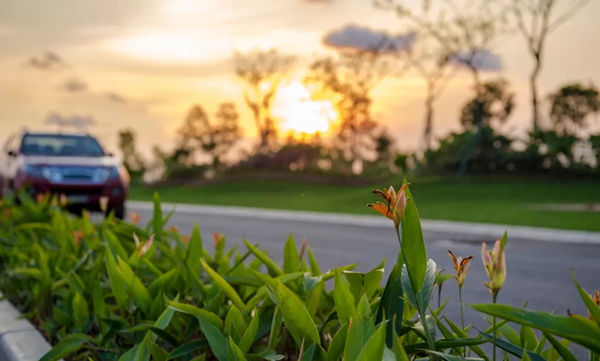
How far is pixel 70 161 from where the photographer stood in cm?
1391

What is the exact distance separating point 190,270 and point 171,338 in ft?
2.29

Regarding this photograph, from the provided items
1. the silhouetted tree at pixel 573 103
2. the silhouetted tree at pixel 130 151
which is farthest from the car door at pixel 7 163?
the silhouetted tree at pixel 573 103

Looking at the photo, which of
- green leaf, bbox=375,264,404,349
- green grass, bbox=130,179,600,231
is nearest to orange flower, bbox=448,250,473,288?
green leaf, bbox=375,264,404,349

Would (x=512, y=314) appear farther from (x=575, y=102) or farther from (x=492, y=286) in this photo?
(x=575, y=102)

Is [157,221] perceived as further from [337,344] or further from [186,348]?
[337,344]

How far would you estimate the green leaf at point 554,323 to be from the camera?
181 centimetres

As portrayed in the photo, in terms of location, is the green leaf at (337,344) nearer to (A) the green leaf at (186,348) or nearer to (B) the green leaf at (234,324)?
(B) the green leaf at (234,324)

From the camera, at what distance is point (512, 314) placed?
184 cm

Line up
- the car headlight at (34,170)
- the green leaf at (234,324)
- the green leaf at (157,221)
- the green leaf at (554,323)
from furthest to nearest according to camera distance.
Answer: the car headlight at (34,170), the green leaf at (157,221), the green leaf at (234,324), the green leaf at (554,323)

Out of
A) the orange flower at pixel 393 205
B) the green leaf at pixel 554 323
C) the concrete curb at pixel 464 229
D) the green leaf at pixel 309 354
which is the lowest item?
the concrete curb at pixel 464 229

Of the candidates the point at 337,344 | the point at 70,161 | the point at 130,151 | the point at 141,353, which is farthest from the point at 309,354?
the point at 130,151

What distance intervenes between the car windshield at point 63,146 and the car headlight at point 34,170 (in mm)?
1149

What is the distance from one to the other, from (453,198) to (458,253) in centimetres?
1368

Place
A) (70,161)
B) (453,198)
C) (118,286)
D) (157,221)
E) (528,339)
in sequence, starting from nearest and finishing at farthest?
(528,339) → (118,286) → (157,221) → (70,161) → (453,198)
